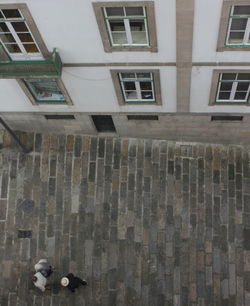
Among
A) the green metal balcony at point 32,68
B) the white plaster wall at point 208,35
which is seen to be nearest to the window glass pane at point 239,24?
the white plaster wall at point 208,35

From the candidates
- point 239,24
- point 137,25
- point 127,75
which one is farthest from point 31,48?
point 239,24

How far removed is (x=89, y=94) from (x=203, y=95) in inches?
144

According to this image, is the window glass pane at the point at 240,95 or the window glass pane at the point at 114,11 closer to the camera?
the window glass pane at the point at 114,11

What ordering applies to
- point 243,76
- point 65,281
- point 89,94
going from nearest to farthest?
point 243,76
point 89,94
point 65,281

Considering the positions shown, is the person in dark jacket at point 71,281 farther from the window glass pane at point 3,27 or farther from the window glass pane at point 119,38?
the window glass pane at point 3,27

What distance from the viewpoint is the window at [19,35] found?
9.97 m

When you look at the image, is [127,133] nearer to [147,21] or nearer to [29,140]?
[29,140]

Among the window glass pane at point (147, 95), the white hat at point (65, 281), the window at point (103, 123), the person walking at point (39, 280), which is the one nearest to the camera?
the window glass pane at point (147, 95)

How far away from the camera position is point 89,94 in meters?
13.2

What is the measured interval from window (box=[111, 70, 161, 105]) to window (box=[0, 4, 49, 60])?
7.51 ft

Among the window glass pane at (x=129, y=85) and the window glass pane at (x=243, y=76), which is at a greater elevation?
the window glass pane at (x=243, y=76)

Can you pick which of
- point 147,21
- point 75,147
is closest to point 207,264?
point 75,147

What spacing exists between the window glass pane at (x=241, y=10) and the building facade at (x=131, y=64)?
0.02 meters

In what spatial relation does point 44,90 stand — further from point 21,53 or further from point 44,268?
point 44,268
